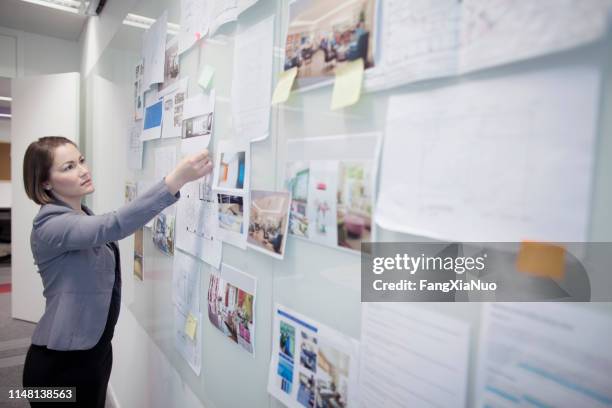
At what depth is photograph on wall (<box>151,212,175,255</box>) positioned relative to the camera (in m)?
1.22

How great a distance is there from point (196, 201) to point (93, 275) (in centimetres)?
51

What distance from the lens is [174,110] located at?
1.17 metres

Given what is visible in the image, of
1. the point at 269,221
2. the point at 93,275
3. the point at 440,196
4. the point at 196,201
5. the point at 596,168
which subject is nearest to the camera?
the point at 596,168

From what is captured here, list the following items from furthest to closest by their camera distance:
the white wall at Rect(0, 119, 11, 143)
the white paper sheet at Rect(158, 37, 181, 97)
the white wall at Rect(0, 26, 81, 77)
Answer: the white wall at Rect(0, 119, 11, 143)
the white wall at Rect(0, 26, 81, 77)
the white paper sheet at Rect(158, 37, 181, 97)

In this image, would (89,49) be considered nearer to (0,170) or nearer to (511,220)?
(511,220)

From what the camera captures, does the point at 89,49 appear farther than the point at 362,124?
Yes

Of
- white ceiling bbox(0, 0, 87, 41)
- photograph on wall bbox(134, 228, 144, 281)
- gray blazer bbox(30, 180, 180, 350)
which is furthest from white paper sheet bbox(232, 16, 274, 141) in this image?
white ceiling bbox(0, 0, 87, 41)

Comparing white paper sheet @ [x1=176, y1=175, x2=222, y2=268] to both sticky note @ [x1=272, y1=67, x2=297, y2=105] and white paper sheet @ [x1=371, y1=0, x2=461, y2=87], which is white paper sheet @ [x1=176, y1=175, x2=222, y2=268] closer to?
sticky note @ [x1=272, y1=67, x2=297, y2=105]

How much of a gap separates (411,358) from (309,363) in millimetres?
222

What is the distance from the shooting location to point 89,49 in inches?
113

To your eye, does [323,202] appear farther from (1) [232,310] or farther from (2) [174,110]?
(2) [174,110]

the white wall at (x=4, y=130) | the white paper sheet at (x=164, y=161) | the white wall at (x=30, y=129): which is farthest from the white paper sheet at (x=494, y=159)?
the white wall at (x=4, y=130)

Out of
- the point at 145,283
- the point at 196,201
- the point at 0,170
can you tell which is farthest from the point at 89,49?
the point at 0,170

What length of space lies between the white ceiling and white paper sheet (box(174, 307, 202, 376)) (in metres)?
2.95
